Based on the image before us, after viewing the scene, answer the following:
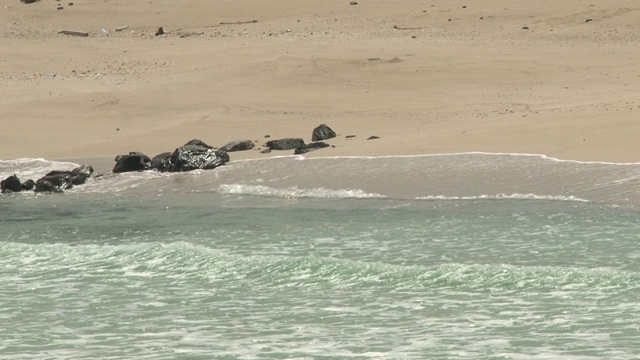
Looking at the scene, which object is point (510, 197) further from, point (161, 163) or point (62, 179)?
point (62, 179)

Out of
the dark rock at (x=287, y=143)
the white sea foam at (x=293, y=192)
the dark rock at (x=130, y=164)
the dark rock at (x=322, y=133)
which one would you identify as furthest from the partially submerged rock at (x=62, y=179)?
the dark rock at (x=322, y=133)

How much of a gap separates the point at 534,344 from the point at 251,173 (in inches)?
327

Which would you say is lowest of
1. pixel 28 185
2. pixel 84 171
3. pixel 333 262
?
pixel 333 262

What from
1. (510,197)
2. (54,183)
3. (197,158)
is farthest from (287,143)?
(510,197)

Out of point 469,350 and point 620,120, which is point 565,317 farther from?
point 620,120

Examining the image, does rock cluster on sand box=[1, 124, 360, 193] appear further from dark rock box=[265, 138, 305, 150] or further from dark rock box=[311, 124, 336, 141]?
dark rock box=[311, 124, 336, 141]

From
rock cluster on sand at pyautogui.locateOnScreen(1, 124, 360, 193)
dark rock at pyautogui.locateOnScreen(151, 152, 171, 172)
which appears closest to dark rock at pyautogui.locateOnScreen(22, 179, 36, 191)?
rock cluster on sand at pyautogui.locateOnScreen(1, 124, 360, 193)

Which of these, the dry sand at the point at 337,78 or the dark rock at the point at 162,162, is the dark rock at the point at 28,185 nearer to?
the dark rock at the point at 162,162

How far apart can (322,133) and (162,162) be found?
2.41 m

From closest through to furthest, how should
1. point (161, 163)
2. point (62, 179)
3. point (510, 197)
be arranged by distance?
point (510, 197), point (62, 179), point (161, 163)

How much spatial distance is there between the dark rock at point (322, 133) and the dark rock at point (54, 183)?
3.57m

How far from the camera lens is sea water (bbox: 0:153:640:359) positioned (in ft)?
30.8

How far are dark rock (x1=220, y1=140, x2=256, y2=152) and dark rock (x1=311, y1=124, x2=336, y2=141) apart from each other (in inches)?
36.8

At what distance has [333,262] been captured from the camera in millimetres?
11680
